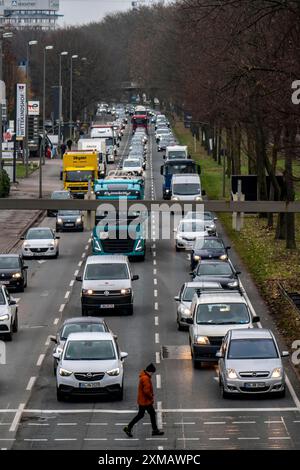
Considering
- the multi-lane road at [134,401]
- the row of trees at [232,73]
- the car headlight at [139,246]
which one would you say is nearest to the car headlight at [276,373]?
the multi-lane road at [134,401]

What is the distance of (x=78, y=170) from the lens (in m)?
78.7

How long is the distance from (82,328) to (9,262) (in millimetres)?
14155

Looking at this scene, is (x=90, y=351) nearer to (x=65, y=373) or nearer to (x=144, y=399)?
(x=65, y=373)

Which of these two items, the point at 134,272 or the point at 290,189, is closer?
the point at 134,272

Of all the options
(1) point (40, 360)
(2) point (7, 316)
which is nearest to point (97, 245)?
(2) point (7, 316)

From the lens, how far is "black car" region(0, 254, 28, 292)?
49562mm

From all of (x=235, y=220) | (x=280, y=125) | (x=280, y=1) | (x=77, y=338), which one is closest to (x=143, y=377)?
(x=235, y=220)

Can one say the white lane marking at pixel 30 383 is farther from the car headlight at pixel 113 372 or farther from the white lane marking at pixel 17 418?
the car headlight at pixel 113 372

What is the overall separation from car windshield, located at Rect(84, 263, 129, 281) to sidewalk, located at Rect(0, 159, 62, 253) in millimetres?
15349

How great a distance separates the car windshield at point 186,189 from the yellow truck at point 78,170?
522 cm

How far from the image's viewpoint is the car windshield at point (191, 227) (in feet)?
204

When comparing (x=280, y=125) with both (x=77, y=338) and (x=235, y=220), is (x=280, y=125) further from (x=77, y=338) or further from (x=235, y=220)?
(x=235, y=220)

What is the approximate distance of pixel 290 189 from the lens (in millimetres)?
59344

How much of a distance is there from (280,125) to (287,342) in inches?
650
